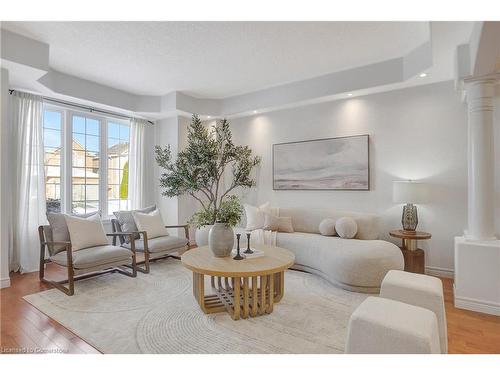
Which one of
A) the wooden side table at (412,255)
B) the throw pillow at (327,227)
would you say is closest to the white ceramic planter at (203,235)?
the throw pillow at (327,227)

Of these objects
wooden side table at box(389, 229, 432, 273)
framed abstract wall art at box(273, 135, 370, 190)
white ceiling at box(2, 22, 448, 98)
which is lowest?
wooden side table at box(389, 229, 432, 273)

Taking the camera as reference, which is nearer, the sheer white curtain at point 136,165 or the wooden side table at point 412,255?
the wooden side table at point 412,255

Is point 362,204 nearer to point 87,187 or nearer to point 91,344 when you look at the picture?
point 91,344

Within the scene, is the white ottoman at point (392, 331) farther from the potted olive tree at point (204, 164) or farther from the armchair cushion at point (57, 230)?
the armchair cushion at point (57, 230)

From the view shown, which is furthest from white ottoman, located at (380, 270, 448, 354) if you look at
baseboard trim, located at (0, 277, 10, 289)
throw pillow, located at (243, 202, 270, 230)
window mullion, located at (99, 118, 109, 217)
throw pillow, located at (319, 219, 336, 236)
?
window mullion, located at (99, 118, 109, 217)

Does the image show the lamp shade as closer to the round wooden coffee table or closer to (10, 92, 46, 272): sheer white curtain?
the round wooden coffee table

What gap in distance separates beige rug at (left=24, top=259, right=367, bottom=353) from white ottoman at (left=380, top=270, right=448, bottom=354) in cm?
53

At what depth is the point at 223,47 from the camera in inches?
133

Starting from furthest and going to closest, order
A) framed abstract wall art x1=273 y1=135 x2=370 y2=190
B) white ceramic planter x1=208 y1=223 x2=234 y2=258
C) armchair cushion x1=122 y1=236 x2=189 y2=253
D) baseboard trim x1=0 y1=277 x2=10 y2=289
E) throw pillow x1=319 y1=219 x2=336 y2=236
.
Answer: framed abstract wall art x1=273 y1=135 x2=370 y2=190 → throw pillow x1=319 y1=219 x2=336 y2=236 → armchair cushion x1=122 y1=236 x2=189 y2=253 → baseboard trim x1=0 y1=277 x2=10 y2=289 → white ceramic planter x1=208 y1=223 x2=234 y2=258

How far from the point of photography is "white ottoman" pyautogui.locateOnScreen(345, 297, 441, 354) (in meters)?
1.41

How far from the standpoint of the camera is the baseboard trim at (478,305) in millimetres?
2625

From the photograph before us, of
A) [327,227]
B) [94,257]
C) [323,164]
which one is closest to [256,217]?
[327,227]

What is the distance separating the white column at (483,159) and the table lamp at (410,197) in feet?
1.95

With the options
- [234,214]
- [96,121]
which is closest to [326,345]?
A: [234,214]
